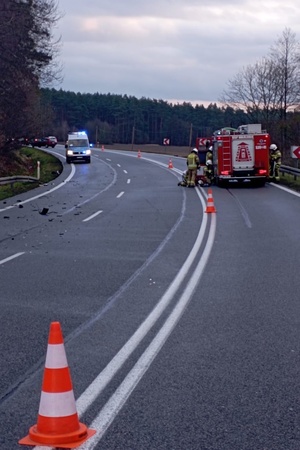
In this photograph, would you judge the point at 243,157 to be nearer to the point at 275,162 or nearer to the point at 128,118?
the point at 275,162

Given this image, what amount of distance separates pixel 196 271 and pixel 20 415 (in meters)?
7.70

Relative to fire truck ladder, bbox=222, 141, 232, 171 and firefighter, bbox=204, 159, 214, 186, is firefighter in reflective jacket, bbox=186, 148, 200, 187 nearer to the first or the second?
fire truck ladder, bbox=222, 141, 232, 171

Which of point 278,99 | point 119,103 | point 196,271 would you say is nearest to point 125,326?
point 196,271

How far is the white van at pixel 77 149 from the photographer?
63.5m

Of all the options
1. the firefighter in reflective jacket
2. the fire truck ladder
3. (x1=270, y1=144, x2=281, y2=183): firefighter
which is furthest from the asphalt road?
(x1=270, y1=144, x2=281, y2=183): firefighter

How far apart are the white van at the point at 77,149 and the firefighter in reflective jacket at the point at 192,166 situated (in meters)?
26.6

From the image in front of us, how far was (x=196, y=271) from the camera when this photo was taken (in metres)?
13.5

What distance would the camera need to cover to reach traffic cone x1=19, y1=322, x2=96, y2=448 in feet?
17.4

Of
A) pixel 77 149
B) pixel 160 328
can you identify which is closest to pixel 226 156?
pixel 77 149

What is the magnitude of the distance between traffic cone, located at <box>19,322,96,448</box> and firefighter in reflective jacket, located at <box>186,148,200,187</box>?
30901mm

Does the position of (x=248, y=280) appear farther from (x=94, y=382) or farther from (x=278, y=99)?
(x=278, y=99)

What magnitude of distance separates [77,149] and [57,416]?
194 ft

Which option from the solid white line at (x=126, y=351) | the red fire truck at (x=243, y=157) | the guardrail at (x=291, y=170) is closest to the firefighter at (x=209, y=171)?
the red fire truck at (x=243, y=157)

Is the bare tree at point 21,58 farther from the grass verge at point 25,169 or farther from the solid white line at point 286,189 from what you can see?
the solid white line at point 286,189
